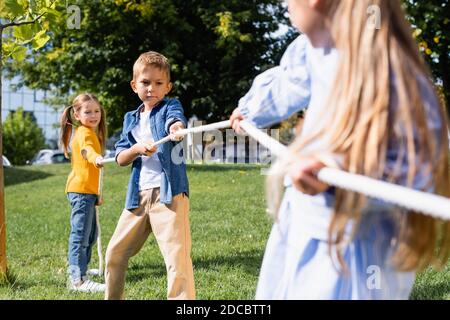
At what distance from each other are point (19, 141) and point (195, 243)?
3314 centimetres

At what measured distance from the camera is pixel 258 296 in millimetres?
2414

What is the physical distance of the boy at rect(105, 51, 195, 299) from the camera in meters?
3.67

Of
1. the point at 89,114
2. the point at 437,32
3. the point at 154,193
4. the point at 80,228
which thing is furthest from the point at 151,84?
the point at 437,32

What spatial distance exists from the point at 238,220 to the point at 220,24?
12.2 metres

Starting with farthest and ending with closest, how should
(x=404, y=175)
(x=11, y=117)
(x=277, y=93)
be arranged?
(x=11, y=117) < (x=277, y=93) < (x=404, y=175)

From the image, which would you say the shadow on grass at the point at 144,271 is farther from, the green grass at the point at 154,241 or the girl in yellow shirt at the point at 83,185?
the girl in yellow shirt at the point at 83,185

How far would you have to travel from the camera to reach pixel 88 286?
489 centimetres

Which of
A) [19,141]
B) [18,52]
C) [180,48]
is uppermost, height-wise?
[180,48]

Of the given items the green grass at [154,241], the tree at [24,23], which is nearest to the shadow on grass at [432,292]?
the green grass at [154,241]

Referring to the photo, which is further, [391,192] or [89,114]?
[89,114]

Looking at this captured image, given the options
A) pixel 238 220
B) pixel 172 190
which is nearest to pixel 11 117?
pixel 238 220

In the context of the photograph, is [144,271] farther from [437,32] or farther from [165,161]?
[437,32]

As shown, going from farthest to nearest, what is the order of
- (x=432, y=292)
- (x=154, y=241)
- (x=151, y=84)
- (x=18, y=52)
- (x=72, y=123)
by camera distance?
1. (x=154, y=241)
2. (x=72, y=123)
3. (x=18, y=52)
4. (x=432, y=292)
5. (x=151, y=84)
